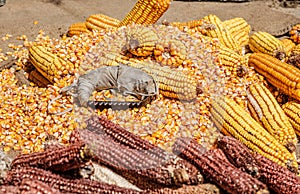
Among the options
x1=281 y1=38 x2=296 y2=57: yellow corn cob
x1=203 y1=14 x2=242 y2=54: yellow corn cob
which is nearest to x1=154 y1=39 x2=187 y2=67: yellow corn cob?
x1=203 y1=14 x2=242 y2=54: yellow corn cob

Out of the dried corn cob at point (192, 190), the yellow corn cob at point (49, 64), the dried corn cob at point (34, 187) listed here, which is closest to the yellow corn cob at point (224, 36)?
the yellow corn cob at point (49, 64)

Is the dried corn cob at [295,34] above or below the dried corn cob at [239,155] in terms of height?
above

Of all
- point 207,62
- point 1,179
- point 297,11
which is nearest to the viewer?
point 1,179

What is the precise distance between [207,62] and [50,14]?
3708 mm

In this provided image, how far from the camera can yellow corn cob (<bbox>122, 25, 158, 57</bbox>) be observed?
4.99 m

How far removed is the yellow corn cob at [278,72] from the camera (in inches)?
191

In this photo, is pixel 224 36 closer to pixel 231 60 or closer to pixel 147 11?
pixel 231 60

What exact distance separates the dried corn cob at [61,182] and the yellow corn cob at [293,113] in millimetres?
2227

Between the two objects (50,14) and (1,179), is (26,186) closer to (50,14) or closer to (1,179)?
(1,179)

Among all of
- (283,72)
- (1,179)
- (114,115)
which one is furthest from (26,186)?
(283,72)

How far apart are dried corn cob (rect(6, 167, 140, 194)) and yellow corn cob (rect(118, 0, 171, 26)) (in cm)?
277

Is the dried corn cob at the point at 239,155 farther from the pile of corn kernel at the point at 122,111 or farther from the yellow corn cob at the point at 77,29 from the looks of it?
the yellow corn cob at the point at 77,29

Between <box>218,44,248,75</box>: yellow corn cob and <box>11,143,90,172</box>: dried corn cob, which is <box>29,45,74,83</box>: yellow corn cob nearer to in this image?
<box>11,143,90,172</box>: dried corn cob

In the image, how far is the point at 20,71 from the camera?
225 inches
